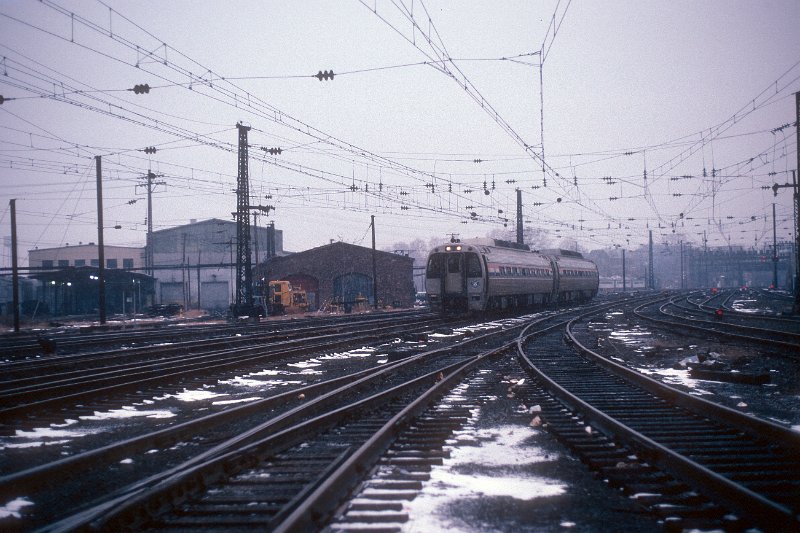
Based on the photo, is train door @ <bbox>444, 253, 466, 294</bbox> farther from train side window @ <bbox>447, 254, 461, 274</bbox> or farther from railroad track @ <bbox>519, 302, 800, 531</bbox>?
railroad track @ <bbox>519, 302, 800, 531</bbox>

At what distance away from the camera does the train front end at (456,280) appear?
2714 centimetres

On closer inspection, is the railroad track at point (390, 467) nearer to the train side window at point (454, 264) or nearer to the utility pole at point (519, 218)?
the train side window at point (454, 264)

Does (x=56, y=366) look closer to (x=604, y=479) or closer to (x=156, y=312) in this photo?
(x=604, y=479)

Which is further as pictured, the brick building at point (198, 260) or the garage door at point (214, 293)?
the garage door at point (214, 293)

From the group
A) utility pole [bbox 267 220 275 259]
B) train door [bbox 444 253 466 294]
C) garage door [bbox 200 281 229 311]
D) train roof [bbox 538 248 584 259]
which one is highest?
utility pole [bbox 267 220 275 259]

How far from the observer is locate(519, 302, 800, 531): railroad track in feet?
12.8

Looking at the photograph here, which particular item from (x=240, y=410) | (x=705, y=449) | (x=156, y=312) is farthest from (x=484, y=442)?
(x=156, y=312)

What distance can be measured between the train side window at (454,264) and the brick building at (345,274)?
22411 millimetres

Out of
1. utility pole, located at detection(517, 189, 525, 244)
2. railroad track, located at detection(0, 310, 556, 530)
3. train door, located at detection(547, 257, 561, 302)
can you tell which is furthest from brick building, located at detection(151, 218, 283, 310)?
railroad track, located at detection(0, 310, 556, 530)

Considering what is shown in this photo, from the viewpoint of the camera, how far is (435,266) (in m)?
28.0

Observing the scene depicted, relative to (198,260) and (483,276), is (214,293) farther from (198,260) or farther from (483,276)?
(483,276)

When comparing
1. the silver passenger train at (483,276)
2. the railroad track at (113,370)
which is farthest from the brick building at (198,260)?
the railroad track at (113,370)

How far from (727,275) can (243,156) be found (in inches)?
4849

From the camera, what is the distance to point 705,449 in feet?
17.7
